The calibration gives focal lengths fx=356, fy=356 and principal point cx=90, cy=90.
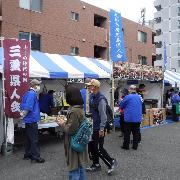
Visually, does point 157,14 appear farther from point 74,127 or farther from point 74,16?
point 74,127

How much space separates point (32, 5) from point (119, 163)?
15.0 meters

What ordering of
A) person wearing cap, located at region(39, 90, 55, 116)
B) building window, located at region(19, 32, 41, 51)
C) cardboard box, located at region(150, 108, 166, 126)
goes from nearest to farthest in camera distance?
person wearing cap, located at region(39, 90, 55, 116), cardboard box, located at region(150, 108, 166, 126), building window, located at region(19, 32, 41, 51)

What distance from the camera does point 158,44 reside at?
62.5 m

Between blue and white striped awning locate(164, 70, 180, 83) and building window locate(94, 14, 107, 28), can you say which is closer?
blue and white striped awning locate(164, 70, 180, 83)

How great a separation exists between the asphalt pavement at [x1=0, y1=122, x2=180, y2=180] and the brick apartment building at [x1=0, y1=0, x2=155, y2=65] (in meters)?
10.4

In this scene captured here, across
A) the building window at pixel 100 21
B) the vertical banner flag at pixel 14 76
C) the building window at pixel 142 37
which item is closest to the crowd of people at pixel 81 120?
the vertical banner flag at pixel 14 76

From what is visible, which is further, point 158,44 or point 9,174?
point 158,44

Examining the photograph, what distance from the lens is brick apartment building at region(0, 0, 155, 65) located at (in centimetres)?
1930

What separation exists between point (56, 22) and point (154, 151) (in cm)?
1487

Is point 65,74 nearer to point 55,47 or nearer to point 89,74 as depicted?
point 89,74

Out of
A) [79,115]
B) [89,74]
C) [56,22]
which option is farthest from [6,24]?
[79,115]

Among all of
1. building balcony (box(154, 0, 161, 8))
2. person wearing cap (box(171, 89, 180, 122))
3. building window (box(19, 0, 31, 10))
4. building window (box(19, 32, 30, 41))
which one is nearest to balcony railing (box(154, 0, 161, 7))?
building balcony (box(154, 0, 161, 8))

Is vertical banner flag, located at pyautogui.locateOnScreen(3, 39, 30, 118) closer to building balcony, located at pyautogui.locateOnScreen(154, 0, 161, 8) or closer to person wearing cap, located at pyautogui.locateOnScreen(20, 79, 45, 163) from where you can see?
person wearing cap, located at pyautogui.locateOnScreen(20, 79, 45, 163)

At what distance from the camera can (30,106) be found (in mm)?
7430
